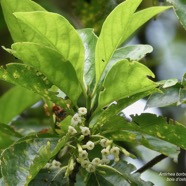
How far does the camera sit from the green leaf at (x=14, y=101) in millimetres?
1821

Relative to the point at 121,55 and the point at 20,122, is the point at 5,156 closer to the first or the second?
the point at 121,55

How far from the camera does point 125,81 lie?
108cm

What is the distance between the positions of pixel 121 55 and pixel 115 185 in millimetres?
292

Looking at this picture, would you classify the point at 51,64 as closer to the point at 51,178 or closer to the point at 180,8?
the point at 51,178

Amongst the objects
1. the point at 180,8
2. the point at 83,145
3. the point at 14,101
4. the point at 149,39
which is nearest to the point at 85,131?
the point at 83,145

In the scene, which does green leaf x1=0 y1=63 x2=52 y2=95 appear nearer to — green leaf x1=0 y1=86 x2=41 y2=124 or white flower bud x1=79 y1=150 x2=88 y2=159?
white flower bud x1=79 y1=150 x2=88 y2=159

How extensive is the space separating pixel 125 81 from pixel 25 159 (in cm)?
25

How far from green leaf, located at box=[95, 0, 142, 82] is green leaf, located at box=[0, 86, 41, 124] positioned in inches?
29.1

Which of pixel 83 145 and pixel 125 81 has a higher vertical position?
pixel 125 81

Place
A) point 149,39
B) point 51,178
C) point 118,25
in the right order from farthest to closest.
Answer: point 149,39 < point 51,178 < point 118,25

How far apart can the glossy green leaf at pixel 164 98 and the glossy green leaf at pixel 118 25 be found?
6.7 inches

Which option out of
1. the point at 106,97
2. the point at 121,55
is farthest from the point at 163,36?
the point at 106,97

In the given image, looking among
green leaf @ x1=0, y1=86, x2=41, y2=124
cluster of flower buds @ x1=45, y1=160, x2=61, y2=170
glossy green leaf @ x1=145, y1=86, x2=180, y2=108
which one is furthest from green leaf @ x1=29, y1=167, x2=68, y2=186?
green leaf @ x1=0, y1=86, x2=41, y2=124

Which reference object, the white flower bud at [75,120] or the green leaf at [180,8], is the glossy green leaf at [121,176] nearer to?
the white flower bud at [75,120]
